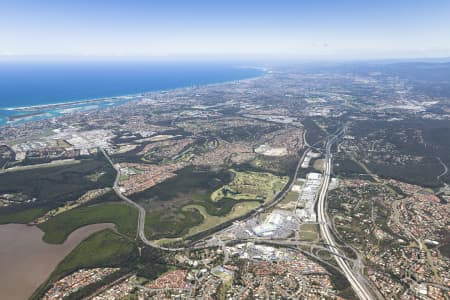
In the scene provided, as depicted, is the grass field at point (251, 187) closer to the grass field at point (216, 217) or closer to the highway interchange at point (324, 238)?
the highway interchange at point (324, 238)

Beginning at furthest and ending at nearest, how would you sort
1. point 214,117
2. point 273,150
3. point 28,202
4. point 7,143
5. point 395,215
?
1. point 214,117
2. point 7,143
3. point 273,150
4. point 28,202
5. point 395,215

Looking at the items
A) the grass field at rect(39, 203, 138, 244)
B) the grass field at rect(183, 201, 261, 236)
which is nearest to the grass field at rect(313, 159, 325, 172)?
the grass field at rect(183, 201, 261, 236)

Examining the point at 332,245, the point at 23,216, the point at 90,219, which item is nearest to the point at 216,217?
the point at 332,245

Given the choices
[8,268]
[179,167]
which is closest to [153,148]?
[179,167]

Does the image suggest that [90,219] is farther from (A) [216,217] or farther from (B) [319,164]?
(B) [319,164]

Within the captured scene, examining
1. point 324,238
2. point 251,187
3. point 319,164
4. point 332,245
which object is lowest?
point 319,164

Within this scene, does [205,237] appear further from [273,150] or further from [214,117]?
[214,117]

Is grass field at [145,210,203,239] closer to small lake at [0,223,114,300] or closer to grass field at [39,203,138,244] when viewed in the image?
grass field at [39,203,138,244]
